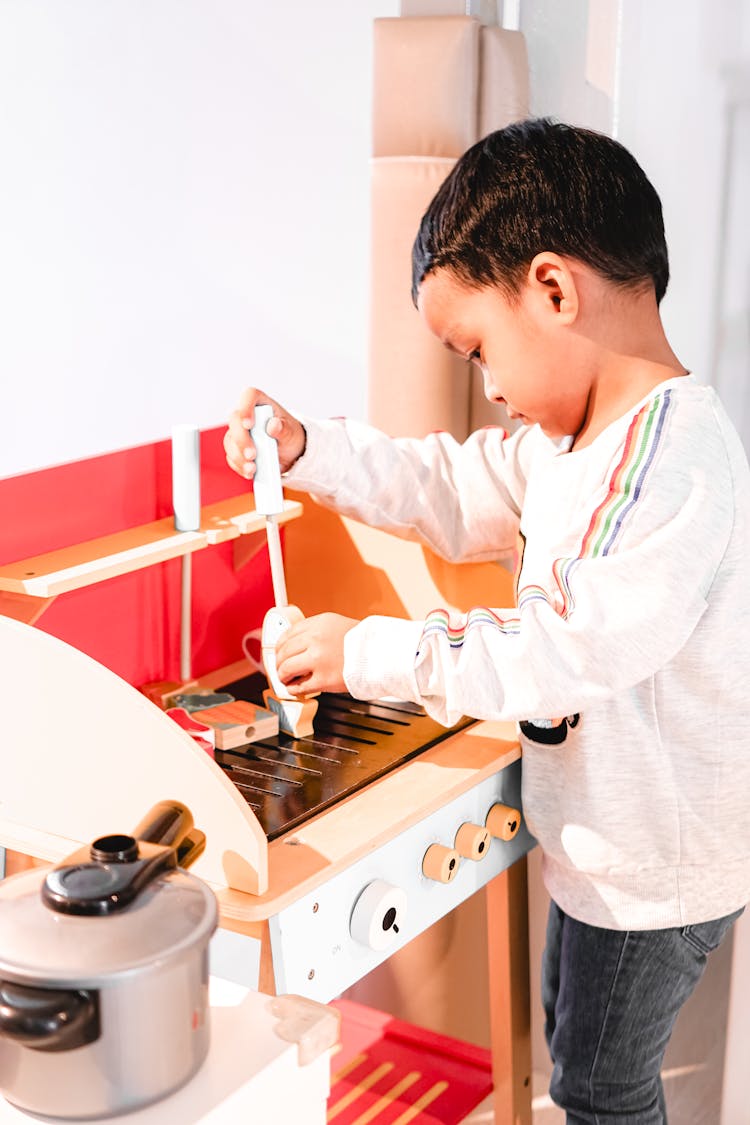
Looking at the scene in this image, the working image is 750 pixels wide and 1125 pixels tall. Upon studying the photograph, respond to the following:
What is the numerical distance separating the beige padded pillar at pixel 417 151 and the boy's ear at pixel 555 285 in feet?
1.52

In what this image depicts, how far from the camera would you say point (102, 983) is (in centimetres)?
64

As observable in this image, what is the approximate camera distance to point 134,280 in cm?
214

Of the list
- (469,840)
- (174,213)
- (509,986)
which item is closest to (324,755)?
(469,840)

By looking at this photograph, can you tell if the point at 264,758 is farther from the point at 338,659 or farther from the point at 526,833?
the point at 526,833

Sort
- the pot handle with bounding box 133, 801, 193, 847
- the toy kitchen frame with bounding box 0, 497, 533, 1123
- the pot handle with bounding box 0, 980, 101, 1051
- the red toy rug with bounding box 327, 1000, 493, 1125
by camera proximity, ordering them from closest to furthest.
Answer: the pot handle with bounding box 0, 980, 101, 1051 < the pot handle with bounding box 133, 801, 193, 847 < the toy kitchen frame with bounding box 0, 497, 533, 1123 < the red toy rug with bounding box 327, 1000, 493, 1125

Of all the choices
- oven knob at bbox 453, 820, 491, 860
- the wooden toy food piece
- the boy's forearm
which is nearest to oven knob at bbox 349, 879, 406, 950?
oven knob at bbox 453, 820, 491, 860

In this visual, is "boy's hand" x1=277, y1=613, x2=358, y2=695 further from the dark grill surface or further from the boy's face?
the boy's face

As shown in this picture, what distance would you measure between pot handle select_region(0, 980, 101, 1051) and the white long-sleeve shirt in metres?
0.48

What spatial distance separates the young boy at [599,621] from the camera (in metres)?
1.04

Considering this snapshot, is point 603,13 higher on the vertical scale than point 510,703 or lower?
higher

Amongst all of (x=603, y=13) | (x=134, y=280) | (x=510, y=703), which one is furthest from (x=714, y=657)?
(x=134, y=280)

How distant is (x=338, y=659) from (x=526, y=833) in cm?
33

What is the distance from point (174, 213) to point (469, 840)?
4.01ft

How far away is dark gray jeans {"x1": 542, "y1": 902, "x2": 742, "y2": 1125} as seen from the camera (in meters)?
1.21
